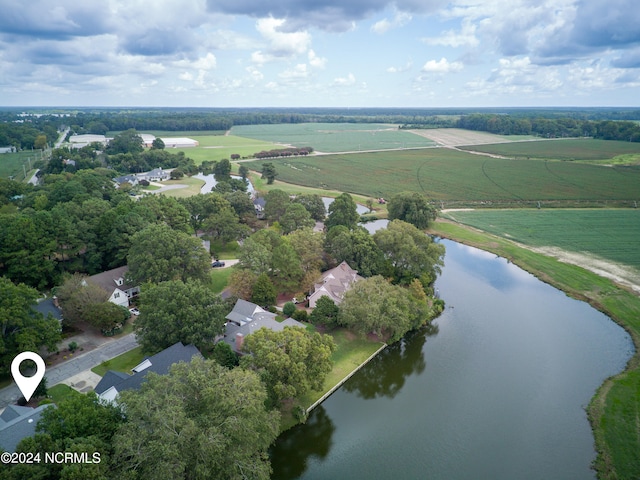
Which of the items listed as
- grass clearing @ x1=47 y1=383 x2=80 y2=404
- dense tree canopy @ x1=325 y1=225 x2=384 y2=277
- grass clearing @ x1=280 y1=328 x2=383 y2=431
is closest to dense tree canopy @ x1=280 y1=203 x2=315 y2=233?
dense tree canopy @ x1=325 y1=225 x2=384 y2=277

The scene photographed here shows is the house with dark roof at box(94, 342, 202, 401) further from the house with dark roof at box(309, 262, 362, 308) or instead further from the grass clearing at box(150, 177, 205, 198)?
the grass clearing at box(150, 177, 205, 198)

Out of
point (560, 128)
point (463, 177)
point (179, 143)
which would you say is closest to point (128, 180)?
point (179, 143)

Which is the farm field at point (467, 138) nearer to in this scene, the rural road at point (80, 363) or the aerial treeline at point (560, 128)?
the aerial treeline at point (560, 128)

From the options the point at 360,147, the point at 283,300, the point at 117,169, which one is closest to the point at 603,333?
the point at 283,300

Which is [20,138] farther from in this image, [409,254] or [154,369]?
[409,254]

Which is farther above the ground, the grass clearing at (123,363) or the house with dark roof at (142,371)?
the house with dark roof at (142,371)

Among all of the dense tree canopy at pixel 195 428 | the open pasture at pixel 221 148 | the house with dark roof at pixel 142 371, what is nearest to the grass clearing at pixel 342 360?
the dense tree canopy at pixel 195 428
